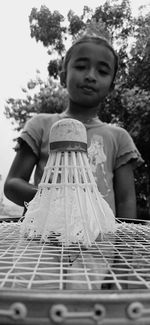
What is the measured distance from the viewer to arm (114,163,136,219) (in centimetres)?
96

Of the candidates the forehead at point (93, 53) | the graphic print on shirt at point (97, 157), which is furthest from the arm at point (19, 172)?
the forehead at point (93, 53)

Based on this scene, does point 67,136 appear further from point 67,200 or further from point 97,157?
point 97,157

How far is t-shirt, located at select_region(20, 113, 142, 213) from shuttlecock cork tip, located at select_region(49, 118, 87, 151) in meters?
0.35

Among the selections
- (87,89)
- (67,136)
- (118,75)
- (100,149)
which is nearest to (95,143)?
(100,149)

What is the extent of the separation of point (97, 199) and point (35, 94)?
7562 millimetres

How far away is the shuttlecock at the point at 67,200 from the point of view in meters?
0.57

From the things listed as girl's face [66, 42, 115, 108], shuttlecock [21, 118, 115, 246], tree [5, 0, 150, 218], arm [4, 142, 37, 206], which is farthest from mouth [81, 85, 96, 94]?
tree [5, 0, 150, 218]

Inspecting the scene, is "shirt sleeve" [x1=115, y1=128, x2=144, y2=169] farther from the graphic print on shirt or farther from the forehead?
the forehead

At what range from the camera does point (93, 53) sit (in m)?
0.95

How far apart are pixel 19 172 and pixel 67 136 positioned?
1.26ft

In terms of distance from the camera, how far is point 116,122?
5.98m

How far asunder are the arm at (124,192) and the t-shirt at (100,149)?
0.06 feet

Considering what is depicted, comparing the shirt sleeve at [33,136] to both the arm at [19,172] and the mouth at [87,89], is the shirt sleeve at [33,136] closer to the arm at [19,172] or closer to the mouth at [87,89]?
the arm at [19,172]

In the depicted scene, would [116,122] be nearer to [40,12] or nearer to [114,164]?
[40,12]
